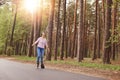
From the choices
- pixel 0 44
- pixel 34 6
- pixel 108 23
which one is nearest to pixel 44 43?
pixel 108 23

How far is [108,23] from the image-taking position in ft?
71.9

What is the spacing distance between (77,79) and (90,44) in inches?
2449

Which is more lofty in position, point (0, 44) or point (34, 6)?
point (34, 6)

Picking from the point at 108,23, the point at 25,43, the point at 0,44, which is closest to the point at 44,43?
the point at 108,23

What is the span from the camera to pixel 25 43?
72.0 m

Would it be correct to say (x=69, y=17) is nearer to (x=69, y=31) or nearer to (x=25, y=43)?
(x=69, y=31)

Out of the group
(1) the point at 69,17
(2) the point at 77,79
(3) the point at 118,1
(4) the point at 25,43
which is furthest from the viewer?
(4) the point at 25,43

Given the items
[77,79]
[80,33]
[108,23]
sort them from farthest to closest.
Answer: [80,33] → [108,23] → [77,79]

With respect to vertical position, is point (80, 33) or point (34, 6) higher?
point (34, 6)

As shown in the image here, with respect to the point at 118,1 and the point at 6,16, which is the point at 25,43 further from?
the point at 118,1

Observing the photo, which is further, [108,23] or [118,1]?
[108,23]

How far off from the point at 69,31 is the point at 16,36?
11.7 meters

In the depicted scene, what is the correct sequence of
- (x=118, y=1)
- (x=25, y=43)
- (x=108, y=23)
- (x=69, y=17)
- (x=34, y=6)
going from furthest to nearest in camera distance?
(x=25, y=43) → (x=69, y=17) → (x=34, y=6) → (x=108, y=23) → (x=118, y=1)

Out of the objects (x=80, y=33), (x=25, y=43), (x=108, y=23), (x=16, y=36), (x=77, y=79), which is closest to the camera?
(x=77, y=79)
